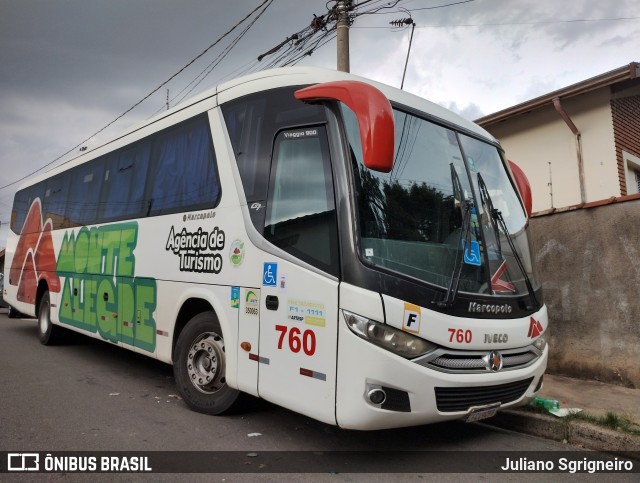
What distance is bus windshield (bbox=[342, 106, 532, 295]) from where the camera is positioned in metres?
3.80

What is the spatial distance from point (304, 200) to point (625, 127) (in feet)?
28.7

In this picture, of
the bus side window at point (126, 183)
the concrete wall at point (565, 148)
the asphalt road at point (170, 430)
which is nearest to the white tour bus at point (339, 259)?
the asphalt road at point (170, 430)

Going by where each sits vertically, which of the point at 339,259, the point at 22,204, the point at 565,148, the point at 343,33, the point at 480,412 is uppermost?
the point at 343,33

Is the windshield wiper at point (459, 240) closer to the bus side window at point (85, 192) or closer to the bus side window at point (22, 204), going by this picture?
the bus side window at point (85, 192)

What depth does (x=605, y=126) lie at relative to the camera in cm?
969

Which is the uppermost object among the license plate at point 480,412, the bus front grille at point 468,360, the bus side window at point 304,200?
the bus side window at point 304,200

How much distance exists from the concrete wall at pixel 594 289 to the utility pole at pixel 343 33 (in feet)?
15.7

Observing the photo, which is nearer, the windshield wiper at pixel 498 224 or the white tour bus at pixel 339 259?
the white tour bus at pixel 339 259

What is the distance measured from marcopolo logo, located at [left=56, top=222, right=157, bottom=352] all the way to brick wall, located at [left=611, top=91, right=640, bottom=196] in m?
8.74

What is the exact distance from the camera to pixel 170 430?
461cm

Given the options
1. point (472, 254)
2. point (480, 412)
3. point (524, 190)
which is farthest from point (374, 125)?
point (524, 190)

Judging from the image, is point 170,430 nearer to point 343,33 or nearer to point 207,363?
point 207,363

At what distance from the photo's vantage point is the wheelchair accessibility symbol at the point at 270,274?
422 cm

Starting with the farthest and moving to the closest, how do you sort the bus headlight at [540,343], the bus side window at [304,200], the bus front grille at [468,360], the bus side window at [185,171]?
the bus side window at [185,171], the bus headlight at [540,343], the bus side window at [304,200], the bus front grille at [468,360]
